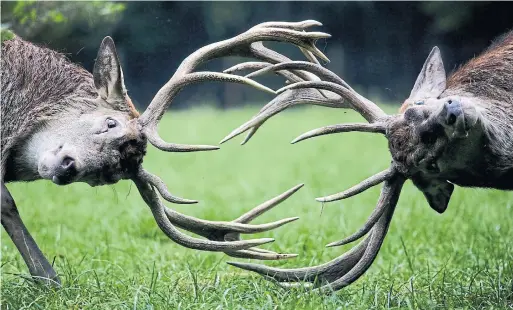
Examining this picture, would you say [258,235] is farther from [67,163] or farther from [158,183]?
[67,163]

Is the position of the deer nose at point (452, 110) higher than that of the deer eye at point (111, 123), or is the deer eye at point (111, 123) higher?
the deer nose at point (452, 110)

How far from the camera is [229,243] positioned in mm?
4762

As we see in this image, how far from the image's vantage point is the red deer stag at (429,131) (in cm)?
434

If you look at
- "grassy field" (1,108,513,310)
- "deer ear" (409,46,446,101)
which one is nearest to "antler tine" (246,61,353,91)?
"deer ear" (409,46,446,101)

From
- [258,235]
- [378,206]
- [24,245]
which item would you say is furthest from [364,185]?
[258,235]

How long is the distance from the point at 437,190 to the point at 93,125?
1.98m

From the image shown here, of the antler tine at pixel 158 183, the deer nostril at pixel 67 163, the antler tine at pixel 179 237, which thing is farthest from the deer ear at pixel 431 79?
the deer nostril at pixel 67 163

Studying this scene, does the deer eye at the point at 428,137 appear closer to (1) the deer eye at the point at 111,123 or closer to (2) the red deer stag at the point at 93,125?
(2) the red deer stag at the point at 93,125

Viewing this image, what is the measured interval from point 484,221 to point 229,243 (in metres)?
3.06

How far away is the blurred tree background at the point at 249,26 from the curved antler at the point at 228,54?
1.50 ft

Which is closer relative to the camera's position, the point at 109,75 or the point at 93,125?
the point at 93,125

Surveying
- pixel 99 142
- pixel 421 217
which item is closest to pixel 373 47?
pixel 421 217

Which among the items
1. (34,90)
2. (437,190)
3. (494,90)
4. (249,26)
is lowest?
(437,190)

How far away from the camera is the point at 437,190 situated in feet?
15.8
